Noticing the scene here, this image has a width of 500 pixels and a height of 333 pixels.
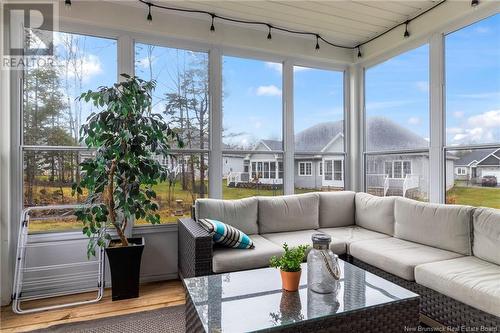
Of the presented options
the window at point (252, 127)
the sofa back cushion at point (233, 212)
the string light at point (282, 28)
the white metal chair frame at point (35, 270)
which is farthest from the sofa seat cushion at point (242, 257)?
the string light at point (282, 28)

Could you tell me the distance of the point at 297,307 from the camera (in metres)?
1.52

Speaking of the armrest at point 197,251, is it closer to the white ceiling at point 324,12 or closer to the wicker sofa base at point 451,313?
the wicker sofa base at point 451,313

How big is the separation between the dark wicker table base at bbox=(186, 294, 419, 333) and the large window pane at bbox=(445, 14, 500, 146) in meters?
1.96

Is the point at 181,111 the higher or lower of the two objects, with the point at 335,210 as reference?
higher

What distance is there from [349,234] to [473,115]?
5.39 ft

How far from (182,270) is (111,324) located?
0.79 m

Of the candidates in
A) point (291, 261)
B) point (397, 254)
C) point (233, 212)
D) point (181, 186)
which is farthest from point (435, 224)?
point (181, 186)

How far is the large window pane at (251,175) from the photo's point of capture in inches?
139

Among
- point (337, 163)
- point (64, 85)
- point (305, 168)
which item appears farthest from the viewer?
point (337, 163)

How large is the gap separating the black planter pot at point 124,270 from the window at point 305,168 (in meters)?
2.19

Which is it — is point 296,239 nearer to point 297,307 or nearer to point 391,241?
point 391,241

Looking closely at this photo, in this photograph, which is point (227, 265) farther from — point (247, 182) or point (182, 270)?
point (247, 182)

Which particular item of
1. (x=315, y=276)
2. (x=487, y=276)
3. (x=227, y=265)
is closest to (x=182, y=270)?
(x=227, y=265)

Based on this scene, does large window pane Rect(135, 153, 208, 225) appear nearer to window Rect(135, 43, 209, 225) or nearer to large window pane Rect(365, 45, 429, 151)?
window Rect(135, 43, 209, 225)
